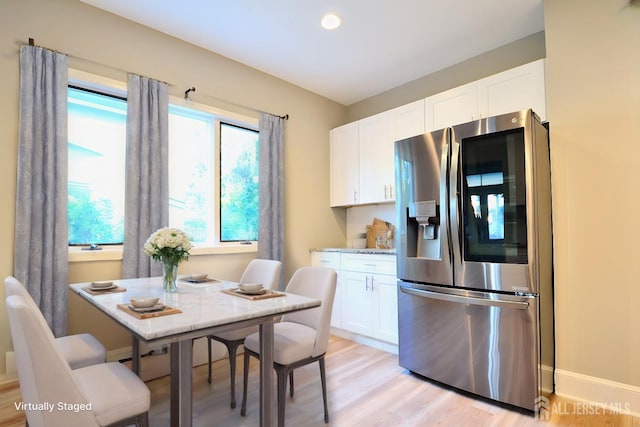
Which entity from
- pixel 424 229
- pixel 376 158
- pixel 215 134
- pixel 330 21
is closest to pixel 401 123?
pixel 376 158

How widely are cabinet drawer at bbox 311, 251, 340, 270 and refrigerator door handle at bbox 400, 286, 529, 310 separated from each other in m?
1.02

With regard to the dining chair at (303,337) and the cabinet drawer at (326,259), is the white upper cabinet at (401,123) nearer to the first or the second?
the cabinet drawer at (326,259)

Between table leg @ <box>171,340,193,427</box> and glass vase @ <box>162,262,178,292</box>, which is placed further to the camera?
glass vase @ <box>162,262,178,292</box>

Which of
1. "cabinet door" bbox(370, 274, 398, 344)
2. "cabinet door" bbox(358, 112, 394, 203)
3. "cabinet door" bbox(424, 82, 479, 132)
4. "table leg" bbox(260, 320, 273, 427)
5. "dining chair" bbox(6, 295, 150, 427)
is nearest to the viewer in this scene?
"dining chair" bbox(6, 295, 150, 427)

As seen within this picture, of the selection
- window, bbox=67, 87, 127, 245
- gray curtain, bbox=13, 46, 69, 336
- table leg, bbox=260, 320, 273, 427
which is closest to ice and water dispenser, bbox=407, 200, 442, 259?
table leg, bbox=260, 320, 273, 427

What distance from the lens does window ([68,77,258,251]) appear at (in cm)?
255

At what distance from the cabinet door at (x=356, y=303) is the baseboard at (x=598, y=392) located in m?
1.52

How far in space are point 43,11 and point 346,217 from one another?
11.1 ft

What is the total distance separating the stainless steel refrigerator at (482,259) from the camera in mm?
2070

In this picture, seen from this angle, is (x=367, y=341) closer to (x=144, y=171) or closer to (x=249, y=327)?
(x=249, y=327)

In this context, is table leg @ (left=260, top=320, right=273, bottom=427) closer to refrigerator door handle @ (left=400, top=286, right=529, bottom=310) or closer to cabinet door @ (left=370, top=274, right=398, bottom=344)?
refrigerator door handle @ (left=400, top=286, right=529, bottom=310)

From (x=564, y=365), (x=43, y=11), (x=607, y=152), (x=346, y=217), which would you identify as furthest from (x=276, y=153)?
(x=564, y=365)

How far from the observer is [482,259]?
2.24m

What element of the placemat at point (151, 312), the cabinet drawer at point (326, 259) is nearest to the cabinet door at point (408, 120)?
the cabinet drawer at point (326, 259)
